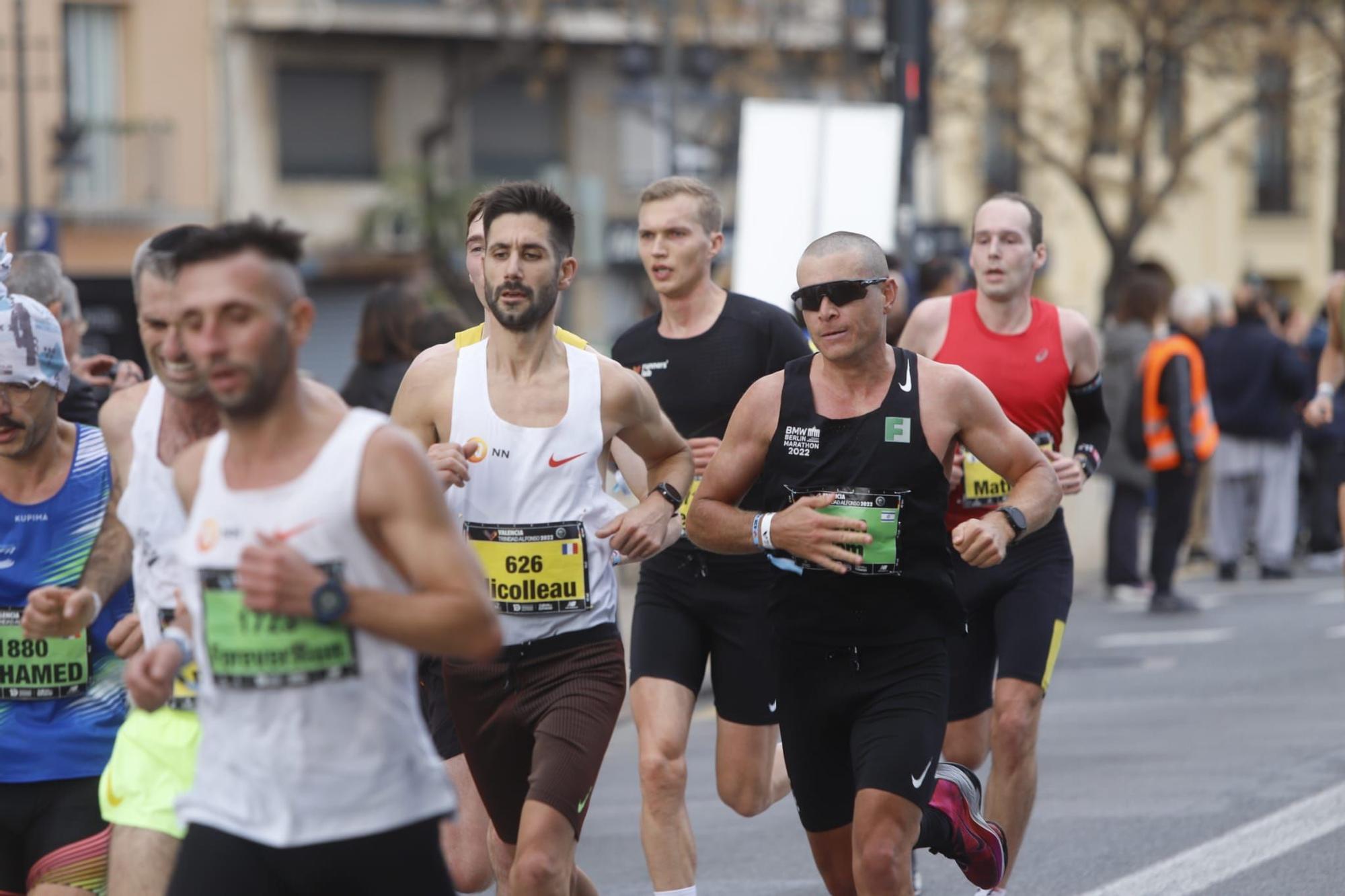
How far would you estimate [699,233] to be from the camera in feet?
23.2

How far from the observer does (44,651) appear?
4930 millimetres

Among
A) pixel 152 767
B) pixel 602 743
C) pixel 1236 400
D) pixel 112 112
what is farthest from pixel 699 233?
pixel 112 112

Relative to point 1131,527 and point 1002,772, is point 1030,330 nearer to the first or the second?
point 1002,772

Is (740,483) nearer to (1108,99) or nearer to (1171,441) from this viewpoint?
(1171,441)

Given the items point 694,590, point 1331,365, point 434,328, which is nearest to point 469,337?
point 694,590

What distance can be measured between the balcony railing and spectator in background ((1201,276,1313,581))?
19149 millimetres

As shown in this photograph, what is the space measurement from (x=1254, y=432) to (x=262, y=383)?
13780 mm

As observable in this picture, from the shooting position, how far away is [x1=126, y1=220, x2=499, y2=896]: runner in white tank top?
11.9ft

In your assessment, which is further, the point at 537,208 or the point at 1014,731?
the point at 1014,731

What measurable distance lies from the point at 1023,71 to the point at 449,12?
30.0ft

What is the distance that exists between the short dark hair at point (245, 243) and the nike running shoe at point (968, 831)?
2875 mm

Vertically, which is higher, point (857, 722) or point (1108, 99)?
point (1108, 99)

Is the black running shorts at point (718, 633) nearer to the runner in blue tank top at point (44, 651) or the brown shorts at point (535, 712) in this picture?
the brown shorts at point (535, 712)

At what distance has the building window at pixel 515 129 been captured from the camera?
Answer: 117 ft
